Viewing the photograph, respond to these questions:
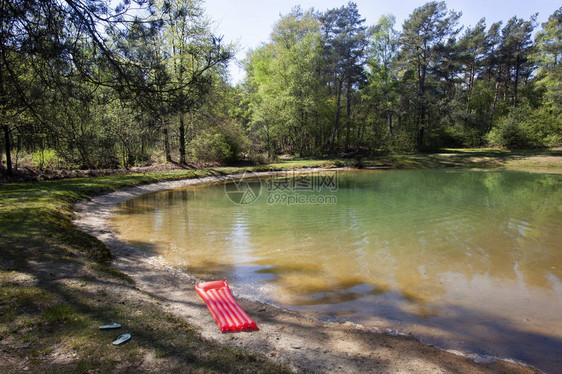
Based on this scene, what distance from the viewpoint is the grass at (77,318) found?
2.50 m

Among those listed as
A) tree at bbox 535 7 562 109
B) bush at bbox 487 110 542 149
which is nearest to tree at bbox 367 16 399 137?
bush at bbox 487 110 542 149

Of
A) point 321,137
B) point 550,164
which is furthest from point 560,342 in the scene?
point 321,137

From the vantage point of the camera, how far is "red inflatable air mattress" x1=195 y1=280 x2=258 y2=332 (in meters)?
3.55

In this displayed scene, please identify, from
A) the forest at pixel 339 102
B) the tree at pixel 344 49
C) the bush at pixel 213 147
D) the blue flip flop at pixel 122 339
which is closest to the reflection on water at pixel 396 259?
the blue flip flop at pixel 122 339

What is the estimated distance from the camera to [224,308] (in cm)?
402

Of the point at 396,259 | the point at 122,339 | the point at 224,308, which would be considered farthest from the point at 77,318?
the point at 396,259

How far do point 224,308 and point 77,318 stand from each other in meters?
1.63

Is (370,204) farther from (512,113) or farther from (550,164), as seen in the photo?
(512,113)

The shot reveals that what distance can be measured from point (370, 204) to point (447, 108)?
27286 mm

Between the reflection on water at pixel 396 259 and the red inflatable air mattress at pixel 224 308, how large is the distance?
1.95ft

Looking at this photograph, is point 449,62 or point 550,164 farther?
point 449,62

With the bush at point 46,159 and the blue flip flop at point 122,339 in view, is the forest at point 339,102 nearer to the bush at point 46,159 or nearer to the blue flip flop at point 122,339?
the bush at point 46,159

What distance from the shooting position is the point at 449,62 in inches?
1367

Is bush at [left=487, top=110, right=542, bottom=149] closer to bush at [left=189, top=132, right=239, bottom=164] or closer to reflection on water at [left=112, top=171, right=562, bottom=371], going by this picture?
reflection on water at [left=112, top=171, right=562, bottom=371]
